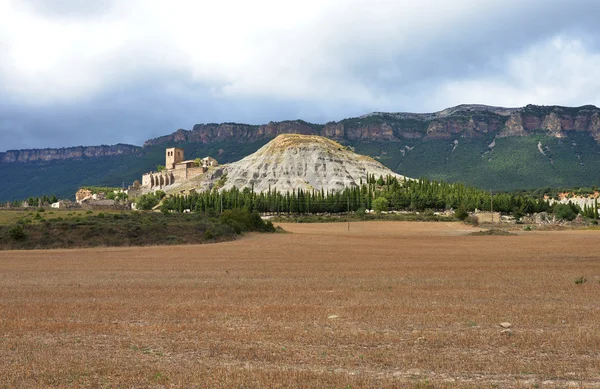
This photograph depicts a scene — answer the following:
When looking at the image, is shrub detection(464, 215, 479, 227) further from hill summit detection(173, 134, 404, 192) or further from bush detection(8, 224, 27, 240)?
bush detection(8, 224, 27, 240)

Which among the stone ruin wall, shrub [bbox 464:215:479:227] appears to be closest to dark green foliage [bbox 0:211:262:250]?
shrub [bbox 464:215:479:227]

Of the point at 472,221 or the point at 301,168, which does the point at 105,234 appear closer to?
the point at 472,221

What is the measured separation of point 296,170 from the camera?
552 feet

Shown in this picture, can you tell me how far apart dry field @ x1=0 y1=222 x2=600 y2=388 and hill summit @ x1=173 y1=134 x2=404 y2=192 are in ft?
412

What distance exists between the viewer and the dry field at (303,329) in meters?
9.87

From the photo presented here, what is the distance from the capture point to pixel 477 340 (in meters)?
12.3

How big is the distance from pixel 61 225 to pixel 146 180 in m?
149

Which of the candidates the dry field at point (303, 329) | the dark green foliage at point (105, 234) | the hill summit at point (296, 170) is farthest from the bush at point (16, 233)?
the hill summit at point (296, 170)

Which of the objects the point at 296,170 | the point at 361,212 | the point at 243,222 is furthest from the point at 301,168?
the point at 243,222

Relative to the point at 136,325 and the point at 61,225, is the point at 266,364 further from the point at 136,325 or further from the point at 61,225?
the point at 61,225

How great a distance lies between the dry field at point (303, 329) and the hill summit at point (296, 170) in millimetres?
125563

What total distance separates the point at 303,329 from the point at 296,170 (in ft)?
507

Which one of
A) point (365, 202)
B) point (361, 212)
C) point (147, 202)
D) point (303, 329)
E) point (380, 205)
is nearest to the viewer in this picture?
point (303, 329)

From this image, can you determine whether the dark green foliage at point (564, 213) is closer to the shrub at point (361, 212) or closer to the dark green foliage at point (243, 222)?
the shrub at point (361, 212)
